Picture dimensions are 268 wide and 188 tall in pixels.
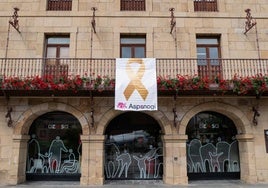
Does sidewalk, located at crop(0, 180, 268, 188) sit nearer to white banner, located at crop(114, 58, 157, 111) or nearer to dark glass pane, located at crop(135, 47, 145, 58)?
white banner, located at crop(114, 58, 157, 111)

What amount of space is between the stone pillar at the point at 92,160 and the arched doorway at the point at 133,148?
121cm

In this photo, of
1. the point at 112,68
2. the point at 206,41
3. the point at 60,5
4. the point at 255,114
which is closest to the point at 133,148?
the point at 112,68

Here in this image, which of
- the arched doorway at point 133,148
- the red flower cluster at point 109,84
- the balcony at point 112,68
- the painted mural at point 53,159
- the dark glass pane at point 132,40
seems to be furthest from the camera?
the dark glass pane at point 132,40

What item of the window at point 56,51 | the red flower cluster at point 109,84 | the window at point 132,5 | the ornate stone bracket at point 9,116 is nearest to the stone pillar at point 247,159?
the red flower cluster at point 109,84

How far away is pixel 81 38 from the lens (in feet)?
35.9

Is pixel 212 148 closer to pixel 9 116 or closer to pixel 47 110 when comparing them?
pixel 47 110

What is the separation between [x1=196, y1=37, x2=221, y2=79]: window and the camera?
10.7 metres

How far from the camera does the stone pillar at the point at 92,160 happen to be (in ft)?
31.5

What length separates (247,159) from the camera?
9.93 meters

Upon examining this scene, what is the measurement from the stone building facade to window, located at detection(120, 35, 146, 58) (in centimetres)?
10

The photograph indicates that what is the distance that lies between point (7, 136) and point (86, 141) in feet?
10.1

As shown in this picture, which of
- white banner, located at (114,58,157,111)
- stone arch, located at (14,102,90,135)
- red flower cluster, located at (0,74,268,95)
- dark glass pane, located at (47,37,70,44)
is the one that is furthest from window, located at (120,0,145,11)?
stone arch, located at (14,102,90,135)

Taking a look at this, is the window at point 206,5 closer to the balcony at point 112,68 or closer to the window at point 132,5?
the window at point 132,5

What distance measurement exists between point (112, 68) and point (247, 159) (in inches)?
251
